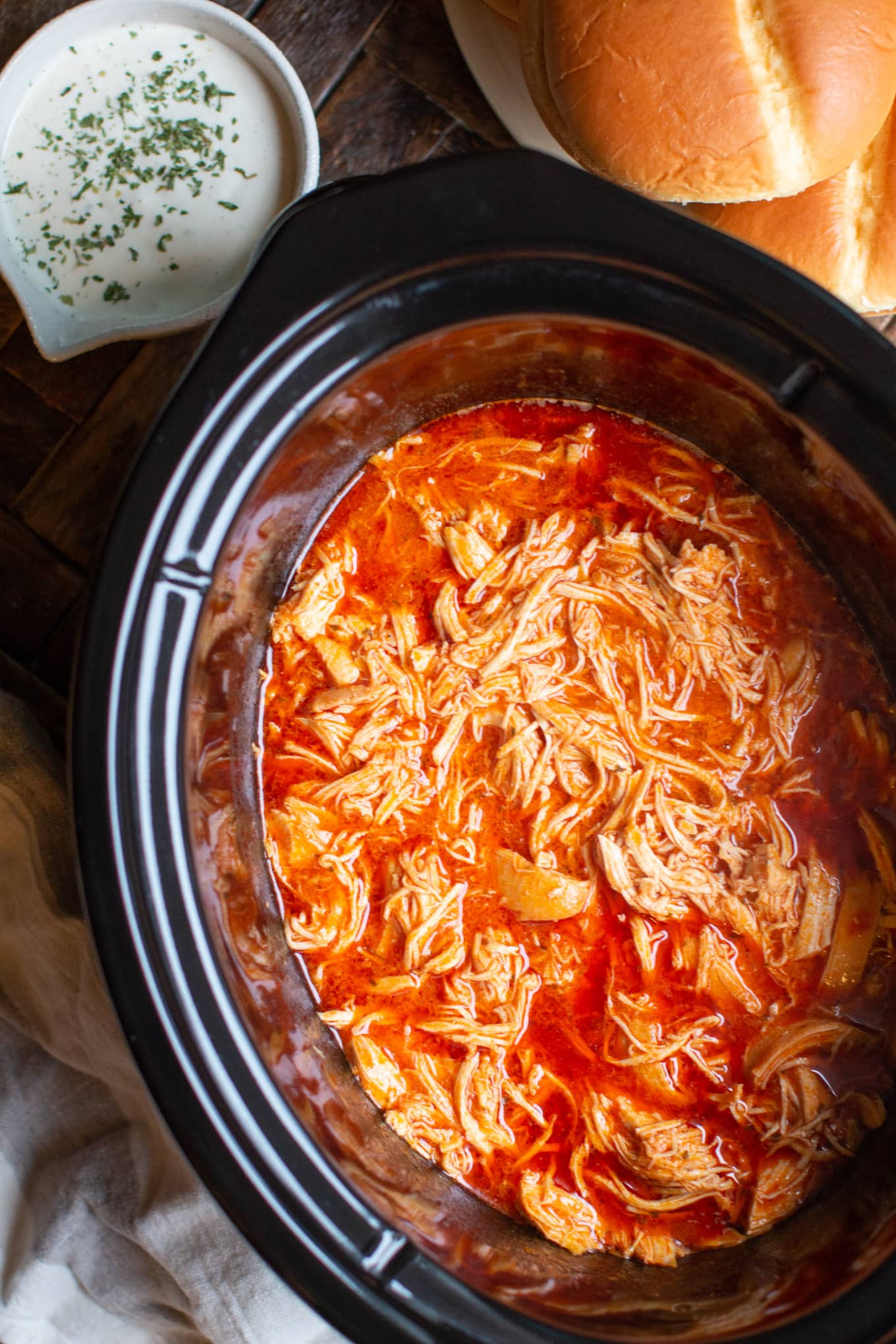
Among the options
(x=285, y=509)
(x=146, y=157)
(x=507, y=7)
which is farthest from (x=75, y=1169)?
(x=507, y=7)

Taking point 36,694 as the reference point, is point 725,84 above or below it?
above

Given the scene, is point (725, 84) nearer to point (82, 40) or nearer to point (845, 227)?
point (845, 227)

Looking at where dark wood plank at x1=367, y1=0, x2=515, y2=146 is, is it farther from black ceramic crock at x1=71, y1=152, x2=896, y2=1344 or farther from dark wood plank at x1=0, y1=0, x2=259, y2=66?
black ceramic crock at x1=71, y1=152, x2=896, y2=1344

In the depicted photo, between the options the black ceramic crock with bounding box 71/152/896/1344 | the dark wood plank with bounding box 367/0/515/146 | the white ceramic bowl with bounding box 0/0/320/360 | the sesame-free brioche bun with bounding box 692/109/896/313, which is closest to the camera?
the black ceramic crock with bounding box 71/152/896/1344

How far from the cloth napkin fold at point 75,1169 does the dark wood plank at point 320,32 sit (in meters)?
1.56

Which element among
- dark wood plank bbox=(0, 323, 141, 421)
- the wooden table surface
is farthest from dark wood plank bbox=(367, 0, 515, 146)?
dark wood plank bbox=(0, 323, 141, 421)

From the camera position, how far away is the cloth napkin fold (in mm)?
2143

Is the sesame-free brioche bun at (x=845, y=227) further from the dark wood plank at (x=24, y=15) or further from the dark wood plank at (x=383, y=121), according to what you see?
the dark wood plank at (x=24, y=15)

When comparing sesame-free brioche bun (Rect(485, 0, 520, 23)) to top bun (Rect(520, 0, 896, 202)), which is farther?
sesame-free brioche bun (Rect(485, 0, 520, 23))

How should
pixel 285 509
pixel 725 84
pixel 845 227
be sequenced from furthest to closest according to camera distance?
pixel 285 509
pixel 845 227
pixel 725 84

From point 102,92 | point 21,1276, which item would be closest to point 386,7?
point 102,92

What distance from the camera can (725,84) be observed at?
1680 millimetres

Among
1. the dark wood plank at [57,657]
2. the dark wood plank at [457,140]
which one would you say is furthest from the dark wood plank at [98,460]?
the dark wood plank at [457,140]

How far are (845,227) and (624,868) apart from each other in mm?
1271
